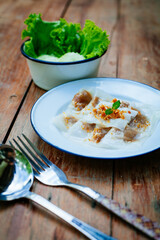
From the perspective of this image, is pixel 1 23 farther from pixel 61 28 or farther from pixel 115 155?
pixel 115 155

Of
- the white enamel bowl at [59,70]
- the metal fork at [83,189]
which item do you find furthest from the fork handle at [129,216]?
the white enamel bowl at [59,70]

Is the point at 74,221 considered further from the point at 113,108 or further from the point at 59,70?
the point at 59,70

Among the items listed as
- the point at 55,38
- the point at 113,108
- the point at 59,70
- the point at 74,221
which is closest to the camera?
the point at 74,221

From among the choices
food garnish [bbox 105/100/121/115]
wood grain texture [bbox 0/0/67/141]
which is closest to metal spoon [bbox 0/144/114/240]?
wood grain texture [bbox 0/0/67/141]

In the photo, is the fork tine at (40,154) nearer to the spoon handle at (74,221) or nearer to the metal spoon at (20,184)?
the metal spoon at (20,184)

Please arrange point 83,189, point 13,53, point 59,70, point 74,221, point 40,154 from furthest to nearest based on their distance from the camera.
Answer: point 13,53
point 59,70
point 40,154
point 83,189
point 74,221

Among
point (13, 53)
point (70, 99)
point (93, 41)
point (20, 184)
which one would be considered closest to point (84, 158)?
point (20, 184)

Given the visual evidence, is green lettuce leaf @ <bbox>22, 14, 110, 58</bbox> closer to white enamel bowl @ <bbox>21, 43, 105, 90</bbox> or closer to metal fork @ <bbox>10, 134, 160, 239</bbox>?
white enamel bowl @ <bbox>21, 43, 105, 90</bbox>
